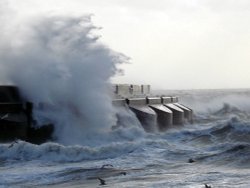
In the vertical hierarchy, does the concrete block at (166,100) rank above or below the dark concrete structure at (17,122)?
above

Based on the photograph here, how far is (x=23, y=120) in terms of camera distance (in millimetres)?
14523

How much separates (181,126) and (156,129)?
2.94 metres

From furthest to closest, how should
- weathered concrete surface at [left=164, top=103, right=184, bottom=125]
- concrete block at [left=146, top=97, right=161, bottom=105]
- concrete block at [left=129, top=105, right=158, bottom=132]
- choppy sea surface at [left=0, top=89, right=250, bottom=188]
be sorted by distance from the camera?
weathered concrete surface at [left=164, top=103, right=184, bottom=125]
concrete block at [left=146, top=97, right=161, bottom=105]
concrete block at [left=129, top=105, right=158, bottom=132]
choppy sea surface at [left=0, top=89, right=250, bottom=188]

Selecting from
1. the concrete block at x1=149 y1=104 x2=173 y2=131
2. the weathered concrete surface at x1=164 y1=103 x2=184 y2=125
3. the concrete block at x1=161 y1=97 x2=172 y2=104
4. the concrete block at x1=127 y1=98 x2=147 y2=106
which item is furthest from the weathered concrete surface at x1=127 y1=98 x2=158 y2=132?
the concrete block at x1=161 y1=97 x2=172 y2=104

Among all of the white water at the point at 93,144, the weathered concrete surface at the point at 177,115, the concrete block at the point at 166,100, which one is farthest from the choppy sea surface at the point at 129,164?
the concrete block at the point at 166,100

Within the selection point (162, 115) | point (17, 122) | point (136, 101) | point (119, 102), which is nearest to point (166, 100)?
point (162, 115)

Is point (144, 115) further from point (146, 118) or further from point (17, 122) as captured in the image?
point (17, 122)

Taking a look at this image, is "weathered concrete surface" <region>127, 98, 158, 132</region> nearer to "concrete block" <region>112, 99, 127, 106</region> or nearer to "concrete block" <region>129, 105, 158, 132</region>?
"concrete block" <region>129, 105, 158, 132</region>

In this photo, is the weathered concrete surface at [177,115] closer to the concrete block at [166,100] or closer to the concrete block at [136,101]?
the concrete block at [166,100]

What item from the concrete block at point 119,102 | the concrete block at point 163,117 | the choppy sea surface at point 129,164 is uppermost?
the concrete block at point 119,102

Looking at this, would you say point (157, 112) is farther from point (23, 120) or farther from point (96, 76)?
point (23, 120)

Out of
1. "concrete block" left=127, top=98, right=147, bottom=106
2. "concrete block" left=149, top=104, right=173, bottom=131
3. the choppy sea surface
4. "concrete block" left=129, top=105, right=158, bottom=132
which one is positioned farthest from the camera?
"concrete block" left=149, top=104, right=173, bottom=131

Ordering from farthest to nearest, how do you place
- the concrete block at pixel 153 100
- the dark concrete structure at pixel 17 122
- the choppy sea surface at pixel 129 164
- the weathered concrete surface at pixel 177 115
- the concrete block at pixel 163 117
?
the weathered concrete surface at pixel 177 115
the concrete block at pixel 153 100
the concrete block at pixel 163 117
the dark concrete structure at pixel 17 122
the choppy sea surface at pixel 129 164

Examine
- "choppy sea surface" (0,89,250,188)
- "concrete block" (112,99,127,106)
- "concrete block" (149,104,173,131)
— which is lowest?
"choppy sea surface" (0,89,250,188)
